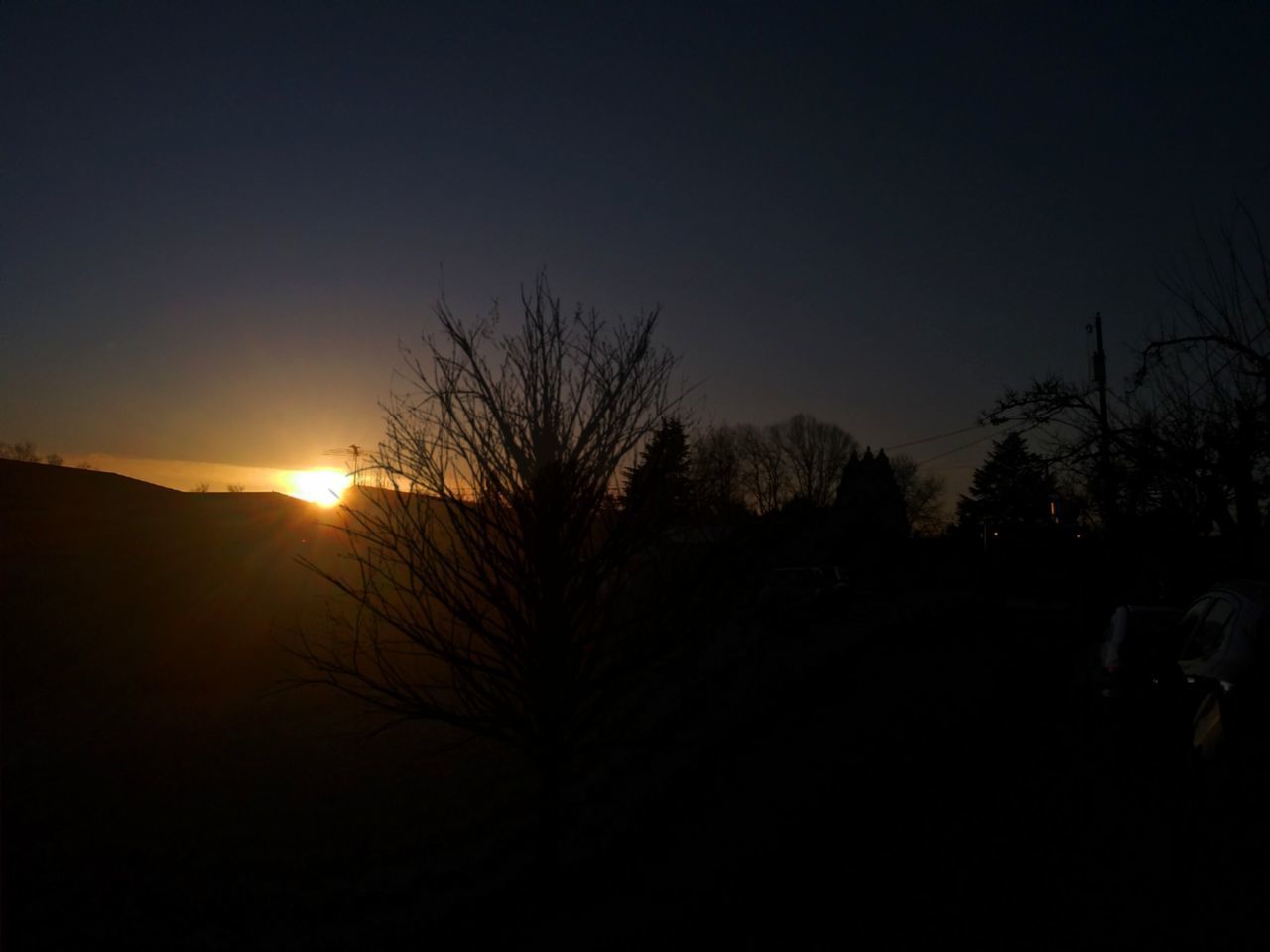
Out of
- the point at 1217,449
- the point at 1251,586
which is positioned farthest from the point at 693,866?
the point at 1217,449

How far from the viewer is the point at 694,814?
9164 mm

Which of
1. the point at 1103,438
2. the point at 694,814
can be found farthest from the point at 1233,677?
the point at 1103,438

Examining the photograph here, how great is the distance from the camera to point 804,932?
194 inches

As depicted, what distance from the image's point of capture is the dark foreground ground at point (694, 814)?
4.77 metres

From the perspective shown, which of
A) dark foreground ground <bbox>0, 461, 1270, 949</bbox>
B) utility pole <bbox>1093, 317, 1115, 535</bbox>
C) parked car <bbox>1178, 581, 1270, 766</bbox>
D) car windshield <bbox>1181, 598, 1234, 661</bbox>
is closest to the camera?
parked car <bbox>1178, 581, 1270, 766</bbox>

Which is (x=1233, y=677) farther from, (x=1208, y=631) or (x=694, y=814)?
(x=694, y=814)

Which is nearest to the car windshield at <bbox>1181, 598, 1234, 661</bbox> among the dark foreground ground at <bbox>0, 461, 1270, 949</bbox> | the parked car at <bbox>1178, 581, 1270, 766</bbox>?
the parked car at <bbox>1178, 581, 1270, 766</bbox>

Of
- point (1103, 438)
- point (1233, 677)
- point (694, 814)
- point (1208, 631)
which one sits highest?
point (1103, 438)

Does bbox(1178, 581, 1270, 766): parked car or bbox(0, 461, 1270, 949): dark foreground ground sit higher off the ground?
bbox(1178, 581, 1270, 766): parked car

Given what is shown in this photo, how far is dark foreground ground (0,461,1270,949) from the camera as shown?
4766mm

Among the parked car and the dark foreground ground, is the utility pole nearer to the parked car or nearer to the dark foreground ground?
the dark foreground ground

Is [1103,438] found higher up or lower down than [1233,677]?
higher up

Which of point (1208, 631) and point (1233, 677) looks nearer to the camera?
point (1233, 677)

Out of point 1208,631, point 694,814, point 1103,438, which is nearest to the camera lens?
point 1208,631
